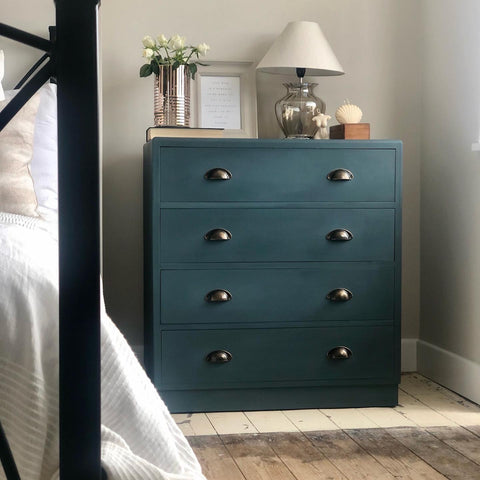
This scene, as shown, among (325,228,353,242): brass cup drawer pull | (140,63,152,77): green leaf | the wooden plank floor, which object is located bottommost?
the wooden plank floor

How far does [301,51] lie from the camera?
2.88 metres

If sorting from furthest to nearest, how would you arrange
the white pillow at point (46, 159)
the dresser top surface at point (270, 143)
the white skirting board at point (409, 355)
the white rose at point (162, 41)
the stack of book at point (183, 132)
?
the white skirting board at point (409, 355), the white rose at point (162, 41), the stack of book at point (183, 132), the dresser top surface at point (270, 143), the white pillow at point (46, 159)

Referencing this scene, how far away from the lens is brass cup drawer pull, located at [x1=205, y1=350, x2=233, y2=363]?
2.58m

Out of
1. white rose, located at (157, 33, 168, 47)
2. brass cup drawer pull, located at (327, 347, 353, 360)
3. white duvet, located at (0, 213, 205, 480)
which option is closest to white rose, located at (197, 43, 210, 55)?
white rose, located at (157, 33, 168, 47)

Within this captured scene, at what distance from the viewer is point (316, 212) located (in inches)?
103

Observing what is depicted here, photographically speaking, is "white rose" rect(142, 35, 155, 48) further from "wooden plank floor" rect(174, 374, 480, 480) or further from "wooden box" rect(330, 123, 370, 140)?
"wooden plank floor" rect(174, 374, 480, 480)

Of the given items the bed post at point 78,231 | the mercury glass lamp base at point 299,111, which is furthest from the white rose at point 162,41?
the bed post at point 78,231

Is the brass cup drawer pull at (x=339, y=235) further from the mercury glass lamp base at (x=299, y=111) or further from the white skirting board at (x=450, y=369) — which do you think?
the white skirting board at (x=450, y=369)

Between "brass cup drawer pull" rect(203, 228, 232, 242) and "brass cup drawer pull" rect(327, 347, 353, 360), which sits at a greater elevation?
"brass cup drawer pull" rect(203, 228, 232, 242)

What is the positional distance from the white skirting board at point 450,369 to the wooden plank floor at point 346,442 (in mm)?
47

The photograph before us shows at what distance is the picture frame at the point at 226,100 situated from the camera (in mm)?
3016

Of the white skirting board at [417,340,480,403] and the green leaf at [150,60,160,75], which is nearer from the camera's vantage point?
the white skirting board at [417,340,480,403]

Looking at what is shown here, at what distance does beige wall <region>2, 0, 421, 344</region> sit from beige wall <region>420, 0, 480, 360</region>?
69 millimetres

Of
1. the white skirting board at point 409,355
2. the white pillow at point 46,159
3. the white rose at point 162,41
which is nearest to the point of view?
the white pillow at point 46,159
